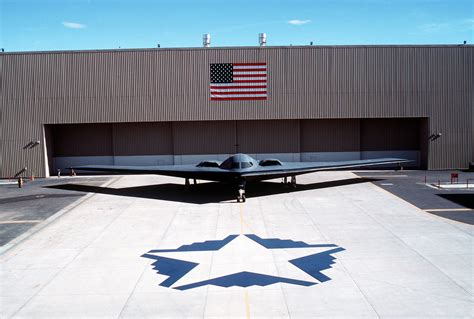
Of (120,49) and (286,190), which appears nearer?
(286,190)

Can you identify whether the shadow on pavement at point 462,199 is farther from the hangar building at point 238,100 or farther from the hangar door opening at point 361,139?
the hangar door opening at point 361,139

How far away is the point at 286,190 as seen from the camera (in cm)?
2544

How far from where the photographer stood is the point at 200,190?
26.1 metres

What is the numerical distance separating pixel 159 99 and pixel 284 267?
72.3 ft

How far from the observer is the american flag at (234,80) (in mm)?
32094

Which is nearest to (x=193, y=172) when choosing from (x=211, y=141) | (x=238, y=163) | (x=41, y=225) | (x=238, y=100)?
(x=238, y=163)

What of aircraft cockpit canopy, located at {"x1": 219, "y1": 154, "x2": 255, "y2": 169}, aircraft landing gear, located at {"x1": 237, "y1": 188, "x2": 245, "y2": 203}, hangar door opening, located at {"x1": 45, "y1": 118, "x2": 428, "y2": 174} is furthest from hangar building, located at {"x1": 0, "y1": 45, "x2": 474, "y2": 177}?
aircraft landing gear, located at {"x1": 237, "y1": 188, "x2": 245, "y2": 203}

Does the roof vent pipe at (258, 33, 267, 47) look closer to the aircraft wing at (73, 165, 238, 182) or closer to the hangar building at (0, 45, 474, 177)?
the hangar building at (0, 45, 474, 177)

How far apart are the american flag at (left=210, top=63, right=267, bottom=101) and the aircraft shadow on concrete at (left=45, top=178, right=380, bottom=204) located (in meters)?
7.28

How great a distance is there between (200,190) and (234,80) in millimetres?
9917

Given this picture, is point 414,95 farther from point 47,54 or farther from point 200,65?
point 47,54

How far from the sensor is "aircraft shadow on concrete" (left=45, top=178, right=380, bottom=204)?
23.8m

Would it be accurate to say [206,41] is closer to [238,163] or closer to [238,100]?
[238,100]

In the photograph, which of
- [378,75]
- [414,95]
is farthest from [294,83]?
[414,95]
